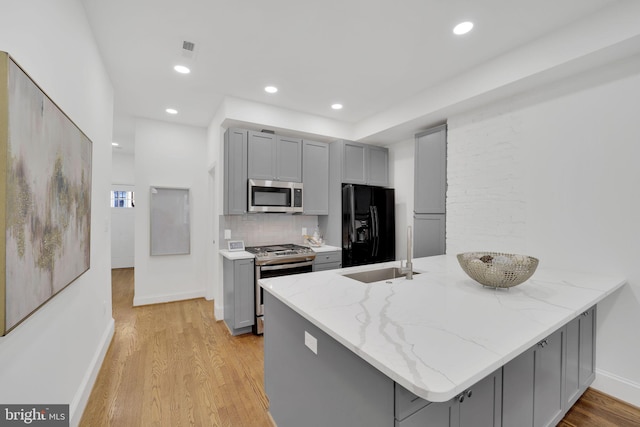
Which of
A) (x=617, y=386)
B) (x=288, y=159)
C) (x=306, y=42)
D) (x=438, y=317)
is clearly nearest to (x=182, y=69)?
(x=306, y=42)

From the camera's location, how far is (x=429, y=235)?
3.44 metres

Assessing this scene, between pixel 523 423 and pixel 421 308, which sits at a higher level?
pixel 421 308

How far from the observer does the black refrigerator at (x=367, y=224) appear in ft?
12.4

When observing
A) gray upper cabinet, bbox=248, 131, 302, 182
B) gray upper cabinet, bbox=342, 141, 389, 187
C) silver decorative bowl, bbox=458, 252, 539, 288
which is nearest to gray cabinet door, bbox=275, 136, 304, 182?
gray upper cabinet, bbox=248, 131, 302, 182

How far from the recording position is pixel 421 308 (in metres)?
1.32

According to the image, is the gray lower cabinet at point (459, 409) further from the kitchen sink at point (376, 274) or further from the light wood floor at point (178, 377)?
the light wood floor at point (178, 377)

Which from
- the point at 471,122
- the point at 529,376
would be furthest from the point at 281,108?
the point at 529,376

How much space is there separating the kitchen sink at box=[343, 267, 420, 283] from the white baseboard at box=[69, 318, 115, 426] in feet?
6.49

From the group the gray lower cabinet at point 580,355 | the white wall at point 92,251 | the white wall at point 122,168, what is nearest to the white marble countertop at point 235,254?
the white wall at point 92,251

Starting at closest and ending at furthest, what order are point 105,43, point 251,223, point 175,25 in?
point 175,25, point 105,43, point 251,223

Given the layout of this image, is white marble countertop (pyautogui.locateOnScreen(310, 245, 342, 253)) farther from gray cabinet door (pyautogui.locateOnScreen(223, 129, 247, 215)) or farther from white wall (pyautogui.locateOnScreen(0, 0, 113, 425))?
white wall (pyautogui.locateOnScreen(0, 0, 113, 425))

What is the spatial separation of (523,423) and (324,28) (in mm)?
2777

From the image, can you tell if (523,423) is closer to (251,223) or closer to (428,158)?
(428,158)

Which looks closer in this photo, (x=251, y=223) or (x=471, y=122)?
(x=471, y=122)
